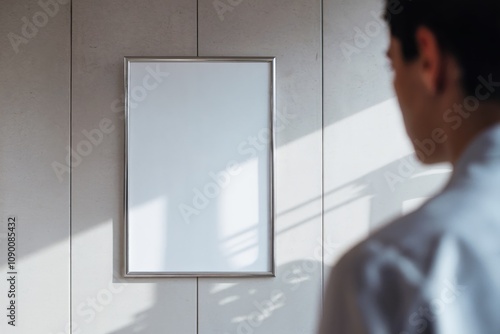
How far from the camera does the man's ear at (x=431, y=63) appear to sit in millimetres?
622

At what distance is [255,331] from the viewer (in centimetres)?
343

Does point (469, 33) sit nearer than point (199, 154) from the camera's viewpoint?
Yes

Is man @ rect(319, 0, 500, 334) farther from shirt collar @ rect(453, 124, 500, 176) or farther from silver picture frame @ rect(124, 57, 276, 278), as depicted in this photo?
silver picture frame @ rect(124, 57, 276, 278)

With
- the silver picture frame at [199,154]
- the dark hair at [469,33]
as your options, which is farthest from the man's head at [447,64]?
the silver picture frame at [199,154]

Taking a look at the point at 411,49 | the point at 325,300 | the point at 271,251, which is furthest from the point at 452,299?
the point at 271,251

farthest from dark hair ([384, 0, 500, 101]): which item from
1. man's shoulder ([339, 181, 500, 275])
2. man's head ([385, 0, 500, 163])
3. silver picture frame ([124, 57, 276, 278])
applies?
silver picture frame ([124, 57, 276, 278])

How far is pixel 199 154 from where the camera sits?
3424 millimetres

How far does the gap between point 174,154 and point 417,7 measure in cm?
284

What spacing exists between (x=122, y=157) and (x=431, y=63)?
297cm

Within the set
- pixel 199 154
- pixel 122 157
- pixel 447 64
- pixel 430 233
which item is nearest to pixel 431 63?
pixel 447 64

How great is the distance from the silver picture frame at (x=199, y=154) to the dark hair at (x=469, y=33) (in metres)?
2.78

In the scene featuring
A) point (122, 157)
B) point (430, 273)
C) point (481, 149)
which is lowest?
point (430, 273)

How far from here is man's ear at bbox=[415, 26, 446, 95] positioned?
2.04 feet

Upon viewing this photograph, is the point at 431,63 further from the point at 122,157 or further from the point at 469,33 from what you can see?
the point at 122,157
